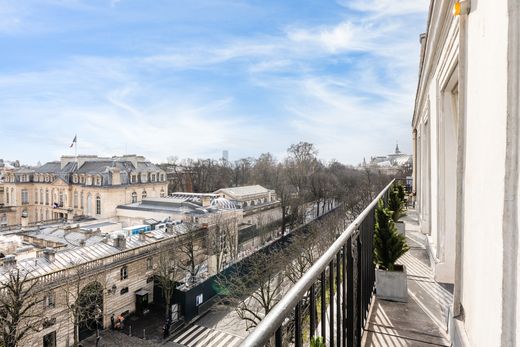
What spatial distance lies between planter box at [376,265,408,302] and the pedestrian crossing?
1245 cm

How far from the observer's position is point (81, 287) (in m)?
13.9

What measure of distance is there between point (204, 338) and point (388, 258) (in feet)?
45.4

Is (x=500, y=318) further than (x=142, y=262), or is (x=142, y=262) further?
(x=142, y=262)

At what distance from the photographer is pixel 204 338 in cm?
1477

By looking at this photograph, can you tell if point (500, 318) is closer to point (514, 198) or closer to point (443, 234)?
point (514, 198)

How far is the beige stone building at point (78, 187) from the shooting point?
31672mm

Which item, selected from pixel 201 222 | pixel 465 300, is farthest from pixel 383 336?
pixel 201 222

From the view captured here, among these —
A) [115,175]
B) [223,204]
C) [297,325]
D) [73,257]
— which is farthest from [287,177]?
[297,325]

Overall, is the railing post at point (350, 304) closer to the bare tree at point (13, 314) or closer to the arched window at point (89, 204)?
the bare tree at point (13, 314)

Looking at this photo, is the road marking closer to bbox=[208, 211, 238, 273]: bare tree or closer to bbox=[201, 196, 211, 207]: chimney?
bbox=[208, 211, 238, 273]: bare tree

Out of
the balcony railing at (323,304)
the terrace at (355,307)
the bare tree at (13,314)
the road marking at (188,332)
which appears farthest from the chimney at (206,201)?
the balcony railing at (323,304)

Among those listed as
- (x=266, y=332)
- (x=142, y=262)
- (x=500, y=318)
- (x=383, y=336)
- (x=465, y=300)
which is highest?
(x=266, y=332)

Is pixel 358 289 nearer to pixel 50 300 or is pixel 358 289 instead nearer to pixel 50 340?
pixel 50 300

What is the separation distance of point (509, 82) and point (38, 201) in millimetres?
46182
